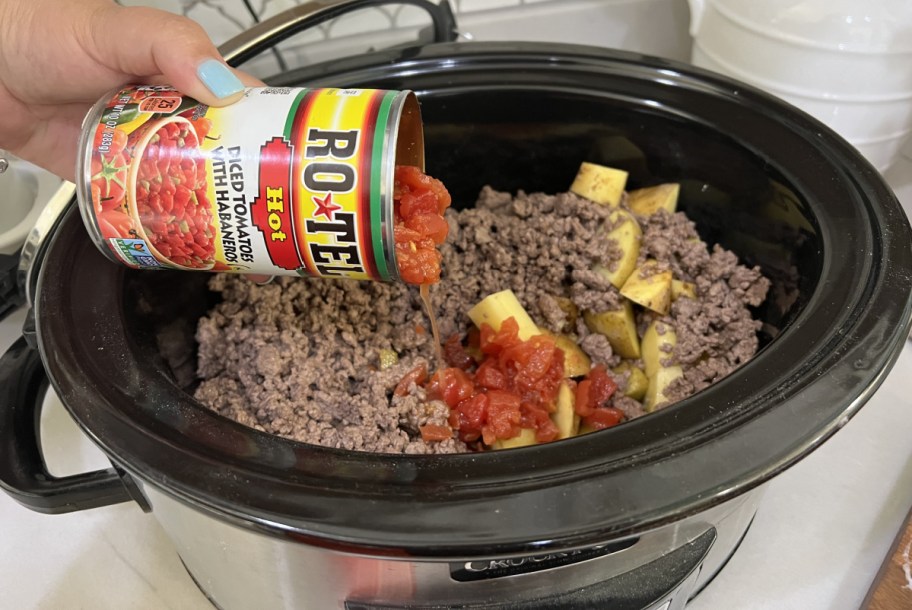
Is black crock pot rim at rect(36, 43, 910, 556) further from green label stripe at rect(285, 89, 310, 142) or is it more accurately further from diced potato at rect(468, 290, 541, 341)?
diced potato at rect(468, 290, 541, 341)

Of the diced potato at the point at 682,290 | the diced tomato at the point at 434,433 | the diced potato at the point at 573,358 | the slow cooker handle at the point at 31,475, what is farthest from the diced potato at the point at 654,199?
the slow cooker handle at the point at 31,475

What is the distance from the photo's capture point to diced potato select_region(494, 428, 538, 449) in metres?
0.93

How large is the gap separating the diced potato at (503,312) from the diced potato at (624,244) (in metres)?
0.14

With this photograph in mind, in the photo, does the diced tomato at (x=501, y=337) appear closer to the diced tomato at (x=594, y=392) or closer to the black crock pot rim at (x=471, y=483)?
the diced tomato at (x=594, y=392)

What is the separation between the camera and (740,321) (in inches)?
39.3

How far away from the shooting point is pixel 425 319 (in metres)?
1.06

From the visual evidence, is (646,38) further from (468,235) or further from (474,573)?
(474,573)

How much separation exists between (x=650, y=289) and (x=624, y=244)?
0.28 feet

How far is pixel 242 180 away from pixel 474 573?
1.36ft

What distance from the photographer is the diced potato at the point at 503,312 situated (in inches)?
40.5

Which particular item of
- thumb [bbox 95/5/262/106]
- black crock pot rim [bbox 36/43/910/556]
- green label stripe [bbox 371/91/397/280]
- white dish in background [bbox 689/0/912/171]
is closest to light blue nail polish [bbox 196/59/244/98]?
thumb [bbox 95/5/262/106]

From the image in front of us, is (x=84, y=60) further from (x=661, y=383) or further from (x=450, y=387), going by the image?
(x=661, y=383)

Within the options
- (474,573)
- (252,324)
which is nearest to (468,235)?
(252,324)

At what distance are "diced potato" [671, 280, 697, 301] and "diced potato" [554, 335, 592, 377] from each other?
15cm
